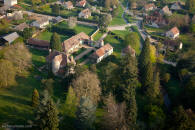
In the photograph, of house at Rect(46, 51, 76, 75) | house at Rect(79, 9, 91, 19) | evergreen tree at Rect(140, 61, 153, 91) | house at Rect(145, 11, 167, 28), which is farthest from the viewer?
house at Rect(79, 9, 91, 19)

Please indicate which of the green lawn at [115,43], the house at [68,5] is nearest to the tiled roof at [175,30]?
the green lawn at [115,43]

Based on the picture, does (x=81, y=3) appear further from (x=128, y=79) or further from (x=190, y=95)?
(x=190, y=95)

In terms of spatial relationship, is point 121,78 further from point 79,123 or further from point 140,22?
point 140,22

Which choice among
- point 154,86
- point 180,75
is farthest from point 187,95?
point 180,75

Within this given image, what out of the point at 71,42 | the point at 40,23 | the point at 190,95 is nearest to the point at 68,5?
the point at 40,23

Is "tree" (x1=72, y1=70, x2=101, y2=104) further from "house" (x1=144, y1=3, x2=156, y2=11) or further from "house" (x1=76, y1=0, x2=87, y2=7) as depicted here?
"house" (x1=144, y1=3, x2=156, y2=11)

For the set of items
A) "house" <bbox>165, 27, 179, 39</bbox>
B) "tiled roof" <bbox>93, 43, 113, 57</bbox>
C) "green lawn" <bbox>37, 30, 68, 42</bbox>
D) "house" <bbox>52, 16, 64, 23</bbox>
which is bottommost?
"tiled roof" <bbox>93, 43, 113, 57</bbox>

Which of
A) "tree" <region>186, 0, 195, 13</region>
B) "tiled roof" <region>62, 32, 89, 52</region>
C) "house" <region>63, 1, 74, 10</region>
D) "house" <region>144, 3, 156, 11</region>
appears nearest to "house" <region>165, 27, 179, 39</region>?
"tree" <region>186, 0, 195, 13</region>
